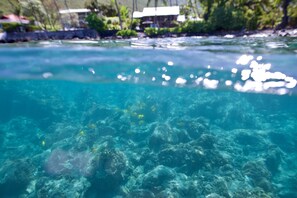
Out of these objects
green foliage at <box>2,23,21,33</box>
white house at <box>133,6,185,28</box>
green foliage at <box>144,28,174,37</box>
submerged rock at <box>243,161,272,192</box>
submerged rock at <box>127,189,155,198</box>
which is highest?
white house at <box>133,6,185,28</box>

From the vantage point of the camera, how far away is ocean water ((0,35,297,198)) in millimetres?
10516

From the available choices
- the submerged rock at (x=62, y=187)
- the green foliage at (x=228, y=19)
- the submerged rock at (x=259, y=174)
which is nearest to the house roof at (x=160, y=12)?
the green foliage at (x=228, y=19)

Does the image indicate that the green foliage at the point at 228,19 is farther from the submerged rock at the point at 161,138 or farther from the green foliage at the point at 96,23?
the submerged rock at the point at 161,138

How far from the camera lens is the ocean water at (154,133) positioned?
34.5ft

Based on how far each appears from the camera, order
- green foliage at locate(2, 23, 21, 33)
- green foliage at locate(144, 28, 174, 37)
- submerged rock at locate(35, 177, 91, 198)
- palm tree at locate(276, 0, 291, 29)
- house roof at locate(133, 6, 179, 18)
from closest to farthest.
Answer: submerged rock at locate(35, 177, 91, 198) → palm tree at locate(276, 0, 291, 29) → green foliage at locate(144, 28, 174, 37) → green foliage at locate(2, 23, 21, 33) → house roof at locate(133, 6, 179, 18)

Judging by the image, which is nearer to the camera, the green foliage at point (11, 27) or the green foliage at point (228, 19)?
the green foliage at point (228, 19)

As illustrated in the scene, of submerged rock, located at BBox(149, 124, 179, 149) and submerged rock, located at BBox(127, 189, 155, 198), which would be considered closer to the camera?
submerged rock, located at BBox(127, 189, 155, 198)

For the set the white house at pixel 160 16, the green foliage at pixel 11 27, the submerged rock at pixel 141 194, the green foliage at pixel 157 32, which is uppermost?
the white house at pixel 160 16

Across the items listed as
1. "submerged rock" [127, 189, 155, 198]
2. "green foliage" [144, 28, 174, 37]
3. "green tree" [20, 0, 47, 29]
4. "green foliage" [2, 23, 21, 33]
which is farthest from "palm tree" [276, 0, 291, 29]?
"green tree" [20, 0, 47, 29]

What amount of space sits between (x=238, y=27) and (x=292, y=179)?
2731 cm

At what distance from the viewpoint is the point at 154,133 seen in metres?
13.3

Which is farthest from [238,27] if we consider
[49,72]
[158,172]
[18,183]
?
[18,183]

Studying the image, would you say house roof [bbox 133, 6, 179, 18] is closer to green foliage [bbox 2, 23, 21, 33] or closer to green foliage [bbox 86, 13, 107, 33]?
green foliage [bbox 86, 13, 107, 33]

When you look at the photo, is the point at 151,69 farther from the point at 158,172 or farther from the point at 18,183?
the point at 18,183
